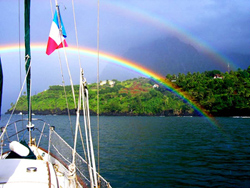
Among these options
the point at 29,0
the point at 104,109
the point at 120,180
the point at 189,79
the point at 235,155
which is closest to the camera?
the point at 29,0

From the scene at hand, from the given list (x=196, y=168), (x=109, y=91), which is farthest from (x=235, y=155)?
(x=109, y=91)

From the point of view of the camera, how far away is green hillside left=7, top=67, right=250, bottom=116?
10438cm

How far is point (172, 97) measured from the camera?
140125 mm

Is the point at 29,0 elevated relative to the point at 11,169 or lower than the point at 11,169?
elevated

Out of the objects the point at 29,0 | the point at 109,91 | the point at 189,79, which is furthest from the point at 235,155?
the point at 109,91

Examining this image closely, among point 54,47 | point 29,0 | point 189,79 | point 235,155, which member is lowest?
point 235,155

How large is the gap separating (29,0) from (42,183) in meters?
6.53

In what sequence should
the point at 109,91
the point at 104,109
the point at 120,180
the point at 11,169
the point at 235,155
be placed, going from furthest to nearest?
the point at 109,91, the point at 104,109, the point at 235,155, the point at 120,180, the point at 11,169

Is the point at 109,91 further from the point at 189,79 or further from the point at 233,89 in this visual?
the point at 233,89

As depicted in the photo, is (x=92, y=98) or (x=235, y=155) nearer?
(x=235, y=155)

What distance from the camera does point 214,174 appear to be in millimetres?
12672

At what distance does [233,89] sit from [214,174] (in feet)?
354

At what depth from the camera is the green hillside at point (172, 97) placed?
104375 mm

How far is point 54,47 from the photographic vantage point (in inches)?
328
